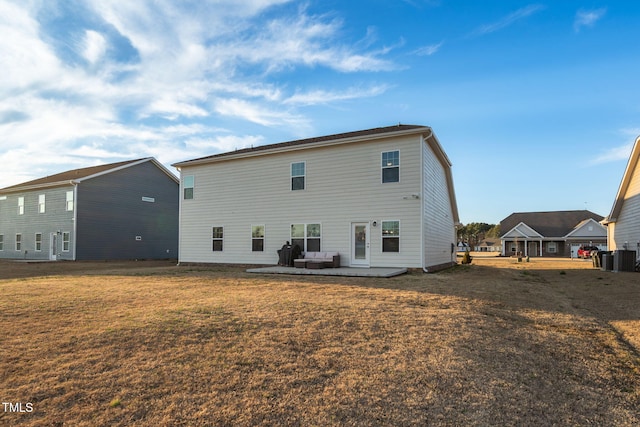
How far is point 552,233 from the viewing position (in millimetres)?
45625

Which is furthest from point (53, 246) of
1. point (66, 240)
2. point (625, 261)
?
point (625, 261)

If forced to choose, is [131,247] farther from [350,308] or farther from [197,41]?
[350,308]

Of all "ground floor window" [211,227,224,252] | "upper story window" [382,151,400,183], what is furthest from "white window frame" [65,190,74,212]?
"upper story window" [382,151,400,183]

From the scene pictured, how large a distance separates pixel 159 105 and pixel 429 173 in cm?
1123

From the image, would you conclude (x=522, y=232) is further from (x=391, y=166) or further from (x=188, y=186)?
(x=188, y=186)

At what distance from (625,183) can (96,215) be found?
104 feet

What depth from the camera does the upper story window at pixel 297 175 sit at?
16.1 meters

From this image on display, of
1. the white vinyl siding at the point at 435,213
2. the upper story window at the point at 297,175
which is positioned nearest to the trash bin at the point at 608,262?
the white vinyl siding at the point at 435,213

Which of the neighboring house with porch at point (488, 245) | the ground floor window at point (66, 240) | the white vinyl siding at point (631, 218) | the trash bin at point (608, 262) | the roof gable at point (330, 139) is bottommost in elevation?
the neighboring house with porch at point (488, 245)

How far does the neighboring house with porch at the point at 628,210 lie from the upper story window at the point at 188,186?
21827 mm

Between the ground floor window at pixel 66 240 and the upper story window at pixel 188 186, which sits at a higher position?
the upper story window at pixel 188 186

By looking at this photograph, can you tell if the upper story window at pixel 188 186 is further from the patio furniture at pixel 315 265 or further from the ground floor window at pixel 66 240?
the ground floor window at pixel 66 240

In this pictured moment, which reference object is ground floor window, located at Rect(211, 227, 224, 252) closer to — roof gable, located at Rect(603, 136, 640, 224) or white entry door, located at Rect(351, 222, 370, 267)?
white entry door, located at Rect(351, 222, 370, 267)

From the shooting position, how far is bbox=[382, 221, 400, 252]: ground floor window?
14.0 metres
